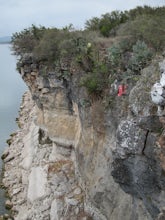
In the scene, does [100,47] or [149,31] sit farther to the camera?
[100,47]

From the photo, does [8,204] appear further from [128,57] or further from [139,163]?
[139,163]

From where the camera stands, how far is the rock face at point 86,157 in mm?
10133

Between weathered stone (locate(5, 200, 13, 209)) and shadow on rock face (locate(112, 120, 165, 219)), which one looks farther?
weathered stone (locate(5, 200, 13, 209))

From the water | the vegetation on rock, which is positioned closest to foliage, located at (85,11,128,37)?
the vegetation on rock

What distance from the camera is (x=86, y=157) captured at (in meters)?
16.5

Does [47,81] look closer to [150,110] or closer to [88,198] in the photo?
[88,198]

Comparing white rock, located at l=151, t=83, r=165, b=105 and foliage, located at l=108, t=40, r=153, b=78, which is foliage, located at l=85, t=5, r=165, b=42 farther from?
white rock, located at l=151, t=83, r=165, b=105

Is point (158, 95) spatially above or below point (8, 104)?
above

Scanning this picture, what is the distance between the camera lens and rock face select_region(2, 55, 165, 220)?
399 inches

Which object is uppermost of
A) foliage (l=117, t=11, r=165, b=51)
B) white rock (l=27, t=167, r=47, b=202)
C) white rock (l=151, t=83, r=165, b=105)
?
foliage (l=117, t=11, r=165, b=51)

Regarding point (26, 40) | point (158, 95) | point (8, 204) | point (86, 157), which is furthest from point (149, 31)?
point (8, 204)

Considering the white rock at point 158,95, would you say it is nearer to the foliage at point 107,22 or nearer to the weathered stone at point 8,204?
the foliage at point 107,22

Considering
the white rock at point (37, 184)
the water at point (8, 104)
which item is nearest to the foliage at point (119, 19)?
the water at point (8, 104)

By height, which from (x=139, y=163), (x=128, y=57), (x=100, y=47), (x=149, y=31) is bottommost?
(x=139, y=163)
